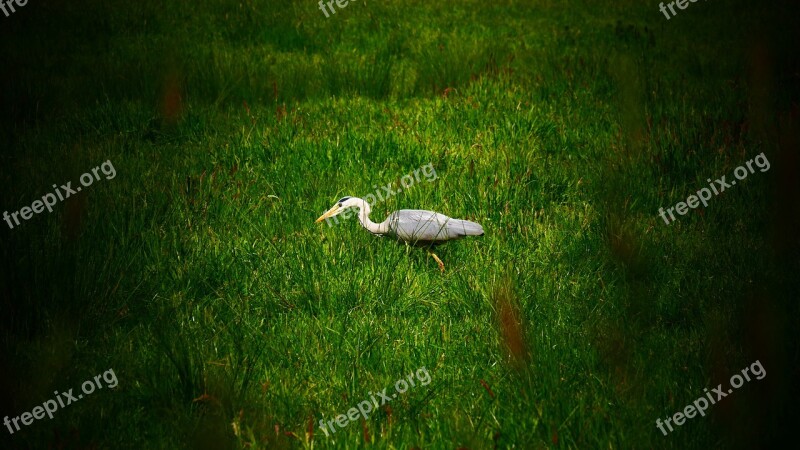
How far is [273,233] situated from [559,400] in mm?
2779

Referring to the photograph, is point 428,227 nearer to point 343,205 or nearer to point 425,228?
point 425,228

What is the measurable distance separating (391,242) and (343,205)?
1.63 feet

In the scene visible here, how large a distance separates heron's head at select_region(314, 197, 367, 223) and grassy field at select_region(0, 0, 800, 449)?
0.09 metres

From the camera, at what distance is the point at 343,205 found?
15.9 feet

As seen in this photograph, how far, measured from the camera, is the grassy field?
4.81ft

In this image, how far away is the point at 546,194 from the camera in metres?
5.52

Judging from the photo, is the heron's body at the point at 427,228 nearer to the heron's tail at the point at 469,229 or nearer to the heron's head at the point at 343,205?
the heron's tail at the point at 469,229

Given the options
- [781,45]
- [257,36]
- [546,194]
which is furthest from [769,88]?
[257,36]

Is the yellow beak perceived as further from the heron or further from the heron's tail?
the heron's tail

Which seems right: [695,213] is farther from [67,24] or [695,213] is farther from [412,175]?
[67,24]

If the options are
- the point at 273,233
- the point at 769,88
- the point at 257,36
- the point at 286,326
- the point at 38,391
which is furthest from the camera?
the point at 257,36

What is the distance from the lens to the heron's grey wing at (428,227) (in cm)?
439

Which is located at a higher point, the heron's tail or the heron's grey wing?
the heron's grey wing

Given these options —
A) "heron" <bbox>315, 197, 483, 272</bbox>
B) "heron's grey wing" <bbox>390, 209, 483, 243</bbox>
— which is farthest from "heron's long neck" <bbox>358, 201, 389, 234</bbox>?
"heron's grey wing" <bbox>390, 209, 483, 243</bbox>
